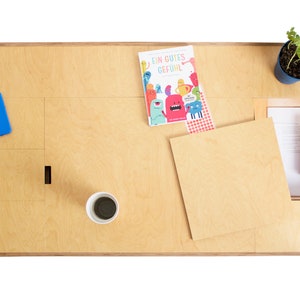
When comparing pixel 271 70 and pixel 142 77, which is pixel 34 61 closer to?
pixel 142 77

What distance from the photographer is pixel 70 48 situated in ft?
4.02

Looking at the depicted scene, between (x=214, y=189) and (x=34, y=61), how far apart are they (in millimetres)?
823

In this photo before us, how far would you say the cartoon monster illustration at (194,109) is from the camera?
3.90 feet

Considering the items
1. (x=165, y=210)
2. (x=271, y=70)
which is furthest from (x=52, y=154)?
(x=271, y=70)

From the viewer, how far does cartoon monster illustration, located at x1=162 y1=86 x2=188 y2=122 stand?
1184 mm

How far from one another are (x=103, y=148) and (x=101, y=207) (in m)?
0.21

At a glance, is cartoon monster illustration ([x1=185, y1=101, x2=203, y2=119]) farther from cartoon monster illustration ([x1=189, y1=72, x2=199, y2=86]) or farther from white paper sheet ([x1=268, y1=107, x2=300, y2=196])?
white paper sheet ([x1=268, y1=107, x2=300, y2=196])

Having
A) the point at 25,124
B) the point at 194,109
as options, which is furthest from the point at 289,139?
the point at 25,124

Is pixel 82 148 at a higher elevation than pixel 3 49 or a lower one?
lower

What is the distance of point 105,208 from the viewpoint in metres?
1.14

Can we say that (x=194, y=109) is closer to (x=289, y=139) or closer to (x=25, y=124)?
(x=289, y=139)

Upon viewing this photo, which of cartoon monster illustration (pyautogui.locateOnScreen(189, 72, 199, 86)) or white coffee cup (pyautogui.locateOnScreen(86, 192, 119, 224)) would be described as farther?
cartoon monster illustration (pyautogui.locateOnScreen(189, 72, 199, 86))

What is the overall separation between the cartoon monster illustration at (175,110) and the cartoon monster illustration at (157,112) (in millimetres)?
15

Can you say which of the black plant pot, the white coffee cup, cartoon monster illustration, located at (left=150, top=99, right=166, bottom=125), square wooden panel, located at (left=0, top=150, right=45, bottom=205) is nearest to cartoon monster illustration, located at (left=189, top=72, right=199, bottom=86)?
cartoon monster illustration, located at (left=150, top=99, right=166, bottom=125)
